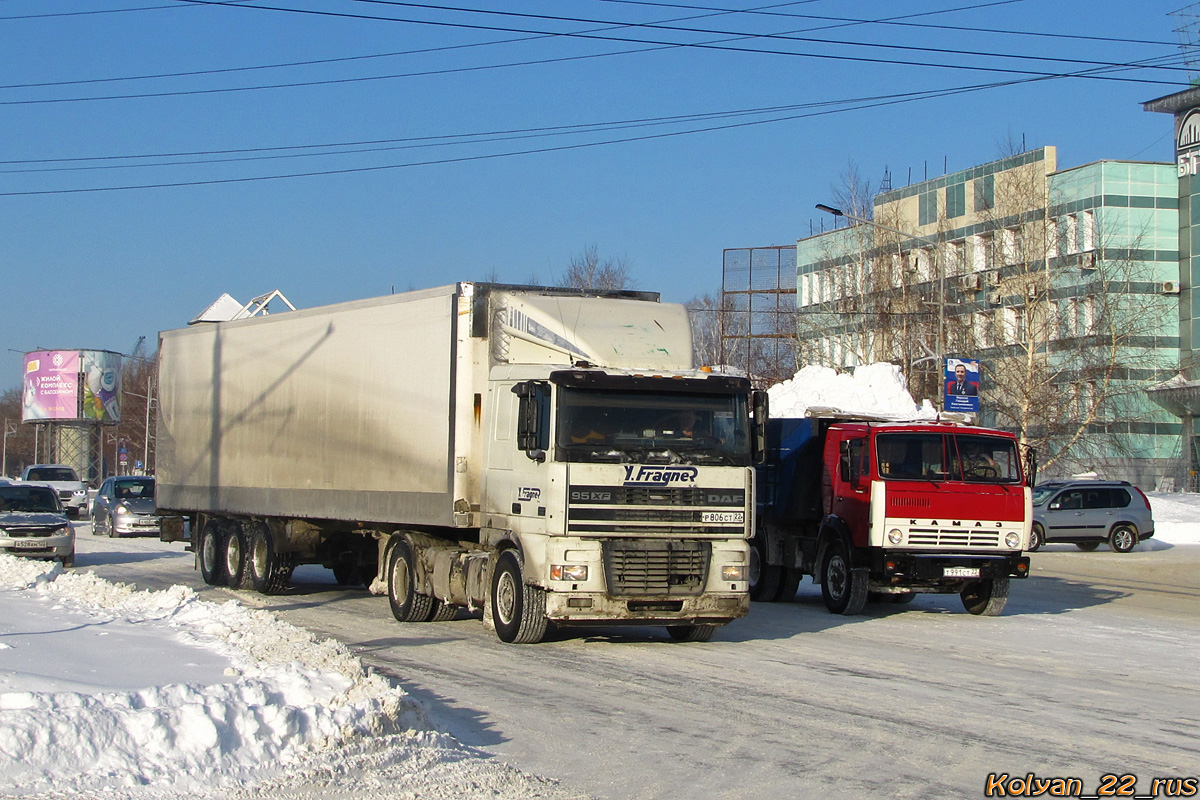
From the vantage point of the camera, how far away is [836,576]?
57.9ft

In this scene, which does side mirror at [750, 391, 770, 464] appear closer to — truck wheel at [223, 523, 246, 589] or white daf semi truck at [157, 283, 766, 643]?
white daf semi truck at [157, 283, 766, 643]

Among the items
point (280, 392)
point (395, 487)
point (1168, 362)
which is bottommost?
point (395, 487)

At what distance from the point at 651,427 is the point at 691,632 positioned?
2.72 metres

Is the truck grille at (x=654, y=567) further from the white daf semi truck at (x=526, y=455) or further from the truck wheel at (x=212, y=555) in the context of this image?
the truck wheel at (x=212, y=555)

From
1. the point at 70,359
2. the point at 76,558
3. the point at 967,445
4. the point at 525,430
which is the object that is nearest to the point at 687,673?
the point at 525,430

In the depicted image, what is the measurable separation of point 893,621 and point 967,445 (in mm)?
2573

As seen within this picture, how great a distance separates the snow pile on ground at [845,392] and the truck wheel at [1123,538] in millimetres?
5787

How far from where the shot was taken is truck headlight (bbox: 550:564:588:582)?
41.4 feet

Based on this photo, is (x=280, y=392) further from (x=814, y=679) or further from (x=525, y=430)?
(x=814, y=679)

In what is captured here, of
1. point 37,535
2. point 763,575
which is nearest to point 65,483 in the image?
point 37,535

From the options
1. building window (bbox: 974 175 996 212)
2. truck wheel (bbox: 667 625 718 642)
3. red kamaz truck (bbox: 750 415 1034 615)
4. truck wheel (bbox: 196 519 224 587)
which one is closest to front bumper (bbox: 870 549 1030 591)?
red kamaz truck (bbox: 750 415 1034 615)

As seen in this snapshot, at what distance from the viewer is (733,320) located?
65812 mm

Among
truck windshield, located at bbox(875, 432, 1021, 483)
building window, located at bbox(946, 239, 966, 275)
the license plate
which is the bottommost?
the license plate

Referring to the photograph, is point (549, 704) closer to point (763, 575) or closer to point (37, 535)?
point (763, 575)
